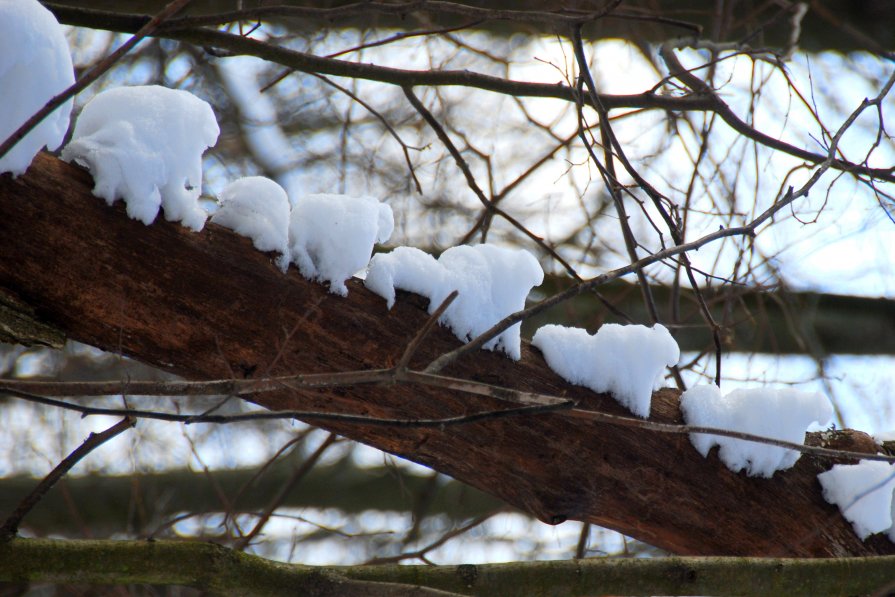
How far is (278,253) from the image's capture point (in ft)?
3.78

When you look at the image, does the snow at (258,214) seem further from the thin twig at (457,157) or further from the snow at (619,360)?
the thin twig at (457,157)

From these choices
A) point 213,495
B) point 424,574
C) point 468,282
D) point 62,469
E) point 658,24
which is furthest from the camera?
point 213,495

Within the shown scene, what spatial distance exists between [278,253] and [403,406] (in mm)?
334

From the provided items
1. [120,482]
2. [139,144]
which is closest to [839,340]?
[139,144]

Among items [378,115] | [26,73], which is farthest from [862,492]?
[26,73]

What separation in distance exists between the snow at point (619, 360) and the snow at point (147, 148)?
27.5 inches

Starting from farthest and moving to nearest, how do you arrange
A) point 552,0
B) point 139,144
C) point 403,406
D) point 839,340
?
point 839,340 → point 552,0 → point 403,406 → point 139,144

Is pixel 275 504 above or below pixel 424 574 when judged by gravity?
above

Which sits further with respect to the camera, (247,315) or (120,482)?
(120,482)

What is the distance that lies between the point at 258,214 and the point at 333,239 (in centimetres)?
13

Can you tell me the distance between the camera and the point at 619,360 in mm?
1320

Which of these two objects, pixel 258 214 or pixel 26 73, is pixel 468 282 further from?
pixel 26 73

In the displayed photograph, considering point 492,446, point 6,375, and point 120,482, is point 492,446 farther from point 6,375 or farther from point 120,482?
point 6,375

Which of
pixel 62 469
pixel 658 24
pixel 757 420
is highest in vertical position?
pixel 658 24
